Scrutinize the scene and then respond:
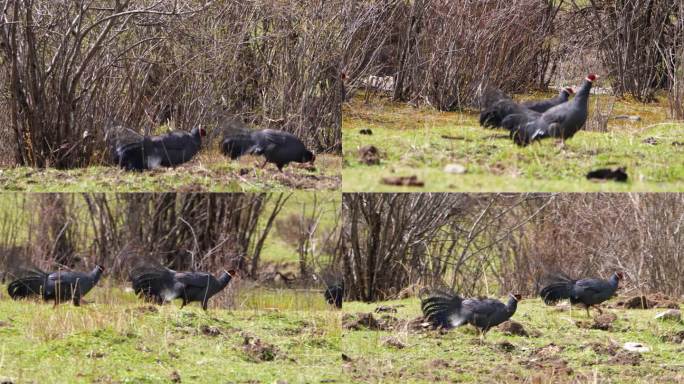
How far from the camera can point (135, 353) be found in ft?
29.2

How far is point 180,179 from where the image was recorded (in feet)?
35.5

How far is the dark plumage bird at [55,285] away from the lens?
35.8ft

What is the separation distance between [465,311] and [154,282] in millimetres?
3298

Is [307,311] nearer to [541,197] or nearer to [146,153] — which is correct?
[146,153]

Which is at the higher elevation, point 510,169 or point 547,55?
point 547,55

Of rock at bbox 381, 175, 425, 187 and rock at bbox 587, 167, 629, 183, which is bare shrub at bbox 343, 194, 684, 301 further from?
rock at bbox 587, 167, 629, 183

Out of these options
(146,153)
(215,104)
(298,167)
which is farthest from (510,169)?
(215,104)

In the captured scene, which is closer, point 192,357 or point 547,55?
point 192,357

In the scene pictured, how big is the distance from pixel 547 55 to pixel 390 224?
2.90m

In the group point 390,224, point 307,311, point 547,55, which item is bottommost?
point 307,311

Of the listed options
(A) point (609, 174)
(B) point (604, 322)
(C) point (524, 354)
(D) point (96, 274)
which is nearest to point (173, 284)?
(D) point (96, 274)

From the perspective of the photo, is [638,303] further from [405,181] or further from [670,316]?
[405,181]

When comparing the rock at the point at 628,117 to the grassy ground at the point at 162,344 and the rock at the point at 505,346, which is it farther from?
the grassy ground at the point at 162,344

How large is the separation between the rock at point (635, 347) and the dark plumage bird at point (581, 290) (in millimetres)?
1078
